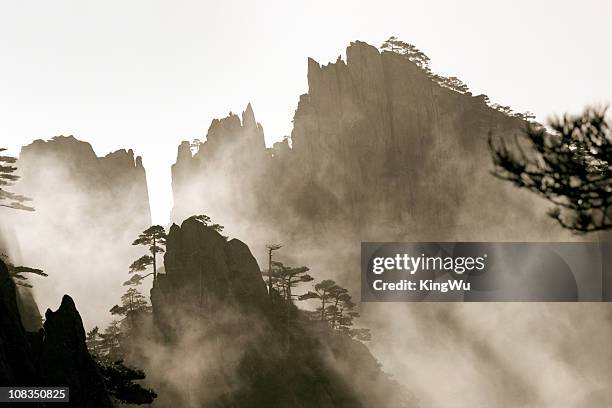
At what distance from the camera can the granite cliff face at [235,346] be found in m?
56.6

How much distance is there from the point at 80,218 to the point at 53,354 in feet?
298

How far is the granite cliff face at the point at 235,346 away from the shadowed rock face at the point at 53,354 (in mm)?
23341

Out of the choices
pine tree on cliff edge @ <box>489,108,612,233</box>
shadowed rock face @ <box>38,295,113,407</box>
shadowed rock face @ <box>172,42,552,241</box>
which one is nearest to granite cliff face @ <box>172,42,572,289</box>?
shadowed rock face @ <box>172,42,552,241</box>

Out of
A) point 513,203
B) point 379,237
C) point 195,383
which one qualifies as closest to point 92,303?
point 379,237

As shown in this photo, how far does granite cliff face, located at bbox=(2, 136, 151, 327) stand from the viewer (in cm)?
10931

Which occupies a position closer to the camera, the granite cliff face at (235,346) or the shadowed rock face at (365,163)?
the granite cliff face at (235,346)

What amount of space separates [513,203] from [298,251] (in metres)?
40.5

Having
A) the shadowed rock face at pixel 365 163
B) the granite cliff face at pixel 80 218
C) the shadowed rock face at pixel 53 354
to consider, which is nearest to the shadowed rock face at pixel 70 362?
the shadowed rock face at pixel 53 354

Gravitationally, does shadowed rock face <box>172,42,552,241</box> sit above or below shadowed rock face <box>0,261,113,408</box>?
above

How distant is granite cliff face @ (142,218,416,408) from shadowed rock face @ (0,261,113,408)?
2334 centimetres

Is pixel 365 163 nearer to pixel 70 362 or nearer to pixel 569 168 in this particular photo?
pixel 70 362

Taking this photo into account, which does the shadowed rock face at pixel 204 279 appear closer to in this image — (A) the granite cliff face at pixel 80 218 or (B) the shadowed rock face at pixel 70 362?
(B) the shadowed rock face at pixel 70 362

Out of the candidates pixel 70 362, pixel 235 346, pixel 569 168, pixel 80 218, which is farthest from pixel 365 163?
pixel 569 168

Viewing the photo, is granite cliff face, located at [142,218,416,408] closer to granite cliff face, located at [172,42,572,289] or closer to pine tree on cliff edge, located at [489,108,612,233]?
pine tree on cliff edge, located at [489,108,612,233]
